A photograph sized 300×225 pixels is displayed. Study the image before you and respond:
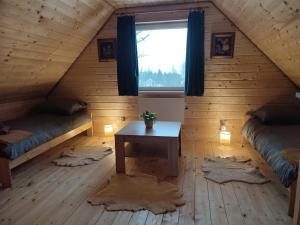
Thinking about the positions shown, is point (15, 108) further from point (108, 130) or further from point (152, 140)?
point (152, 140)

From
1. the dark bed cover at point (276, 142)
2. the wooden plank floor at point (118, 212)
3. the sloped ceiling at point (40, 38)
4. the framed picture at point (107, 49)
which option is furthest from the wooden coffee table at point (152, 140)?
the framed picture at point (107, 49)

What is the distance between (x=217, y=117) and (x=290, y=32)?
1779 millimetres

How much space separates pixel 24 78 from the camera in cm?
323

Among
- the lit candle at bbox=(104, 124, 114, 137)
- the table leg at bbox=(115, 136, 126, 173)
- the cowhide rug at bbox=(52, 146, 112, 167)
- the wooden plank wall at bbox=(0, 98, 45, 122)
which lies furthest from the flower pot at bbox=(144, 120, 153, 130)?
the wooden plank wall at bbox=(0, 98, 45, 122)

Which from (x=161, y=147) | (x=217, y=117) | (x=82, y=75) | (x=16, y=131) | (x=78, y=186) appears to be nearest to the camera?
(x=78, y=186)

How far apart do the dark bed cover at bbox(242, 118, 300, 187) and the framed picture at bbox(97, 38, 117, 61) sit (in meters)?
2.37

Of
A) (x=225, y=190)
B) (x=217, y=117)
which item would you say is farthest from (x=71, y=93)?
Result: (x=225, y=190)

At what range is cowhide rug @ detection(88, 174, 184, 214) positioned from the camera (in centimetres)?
198

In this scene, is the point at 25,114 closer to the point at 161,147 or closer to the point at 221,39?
the point at 161,147

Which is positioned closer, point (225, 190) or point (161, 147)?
point (225, 190)

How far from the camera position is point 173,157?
2537 millimetres

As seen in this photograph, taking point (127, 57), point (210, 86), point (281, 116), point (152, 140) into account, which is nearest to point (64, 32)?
point (127, 57)

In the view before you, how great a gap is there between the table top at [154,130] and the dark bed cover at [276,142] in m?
0.90

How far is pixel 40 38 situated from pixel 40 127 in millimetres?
1087
